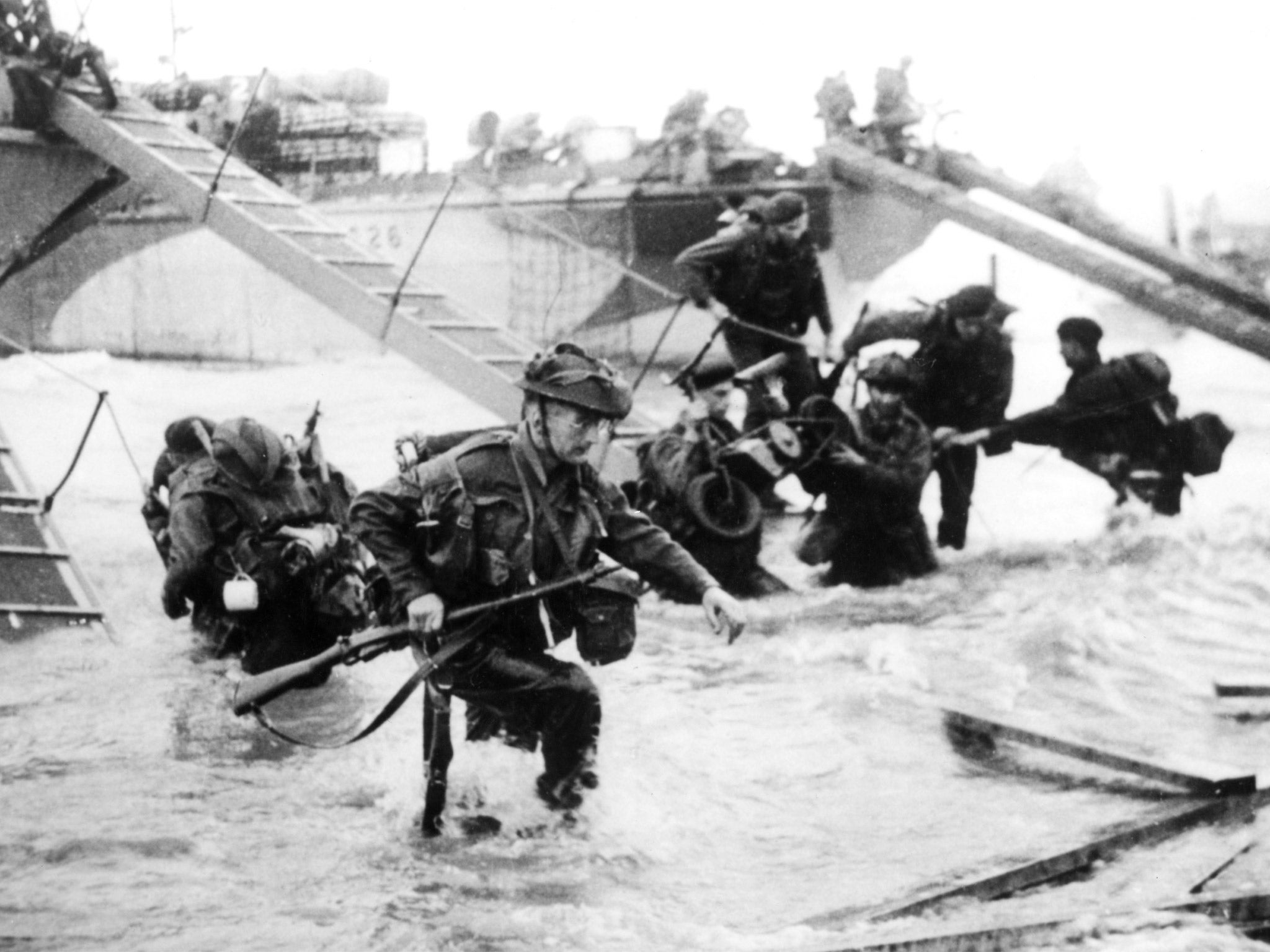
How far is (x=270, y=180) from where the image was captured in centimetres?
785

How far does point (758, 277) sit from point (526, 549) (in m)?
4.74

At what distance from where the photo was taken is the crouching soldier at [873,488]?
7.16m

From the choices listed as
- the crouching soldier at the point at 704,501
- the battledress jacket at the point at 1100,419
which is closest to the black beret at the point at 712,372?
the crouching soldier at the point at 704,501

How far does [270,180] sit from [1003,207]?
4919 millimetres

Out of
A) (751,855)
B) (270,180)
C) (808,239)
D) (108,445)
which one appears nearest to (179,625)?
(108,445)

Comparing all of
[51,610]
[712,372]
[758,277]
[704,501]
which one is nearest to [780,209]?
[758,277]

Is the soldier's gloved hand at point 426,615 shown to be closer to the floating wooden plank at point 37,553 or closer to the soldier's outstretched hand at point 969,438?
the floating wooden plank at point 37,553

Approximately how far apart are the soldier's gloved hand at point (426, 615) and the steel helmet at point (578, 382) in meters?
0.66

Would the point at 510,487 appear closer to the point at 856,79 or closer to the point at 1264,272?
the point at 856,79

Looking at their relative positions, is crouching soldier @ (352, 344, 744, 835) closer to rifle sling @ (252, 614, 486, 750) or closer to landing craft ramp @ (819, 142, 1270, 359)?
rifle sling @ (252, 614, 486, 750)

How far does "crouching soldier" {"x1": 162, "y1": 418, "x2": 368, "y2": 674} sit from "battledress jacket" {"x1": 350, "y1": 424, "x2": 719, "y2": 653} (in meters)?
1.47

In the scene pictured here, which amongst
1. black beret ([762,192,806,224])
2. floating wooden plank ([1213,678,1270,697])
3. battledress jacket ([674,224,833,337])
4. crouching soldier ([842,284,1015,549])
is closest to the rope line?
battledress jacket ([674,224,833,337])

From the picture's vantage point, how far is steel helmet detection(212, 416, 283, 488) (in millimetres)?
5258

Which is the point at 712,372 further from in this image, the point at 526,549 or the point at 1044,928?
the point at 1044,928
